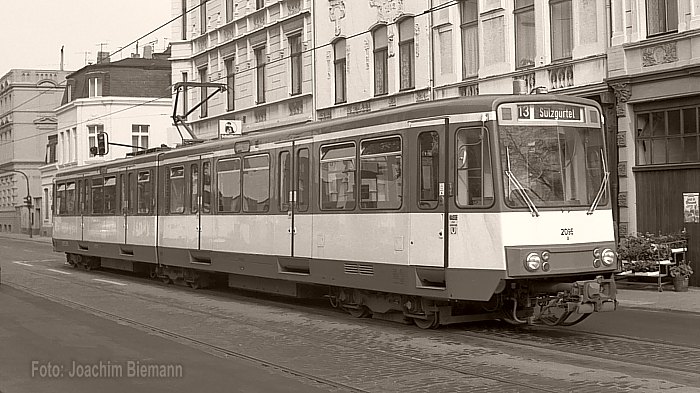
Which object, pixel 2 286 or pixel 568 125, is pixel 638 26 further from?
pixel 2 286

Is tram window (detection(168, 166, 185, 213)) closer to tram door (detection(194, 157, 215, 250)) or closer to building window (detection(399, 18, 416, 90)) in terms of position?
tram door (detection(194, 157, 215, 250))

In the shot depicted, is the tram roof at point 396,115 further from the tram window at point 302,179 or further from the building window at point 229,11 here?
the building window at point 229,11

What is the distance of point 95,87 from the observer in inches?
2450

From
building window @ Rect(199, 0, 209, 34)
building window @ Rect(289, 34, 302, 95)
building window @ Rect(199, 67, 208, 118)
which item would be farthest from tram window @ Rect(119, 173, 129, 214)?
building window @ Rect(199, 0, 209, 34)

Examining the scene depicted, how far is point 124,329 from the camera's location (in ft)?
44.9

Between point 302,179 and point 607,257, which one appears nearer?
point 607,257

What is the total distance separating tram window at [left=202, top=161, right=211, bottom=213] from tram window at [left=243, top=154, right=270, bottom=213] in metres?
1.72

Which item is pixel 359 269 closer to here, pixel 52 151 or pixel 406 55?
pixel 406 55

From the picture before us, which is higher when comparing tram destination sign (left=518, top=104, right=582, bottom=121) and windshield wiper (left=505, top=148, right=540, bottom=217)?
tram destination sign (left=518, top=104, right=582, bottom=121)

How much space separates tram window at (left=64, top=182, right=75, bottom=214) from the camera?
28109 mm

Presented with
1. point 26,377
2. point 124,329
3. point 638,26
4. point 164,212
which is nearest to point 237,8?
point 164,212

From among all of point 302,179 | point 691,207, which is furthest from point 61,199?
point 691,207

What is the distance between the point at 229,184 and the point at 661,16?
9688mm

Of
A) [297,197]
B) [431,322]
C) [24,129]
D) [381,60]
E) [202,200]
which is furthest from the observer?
[24,129]
